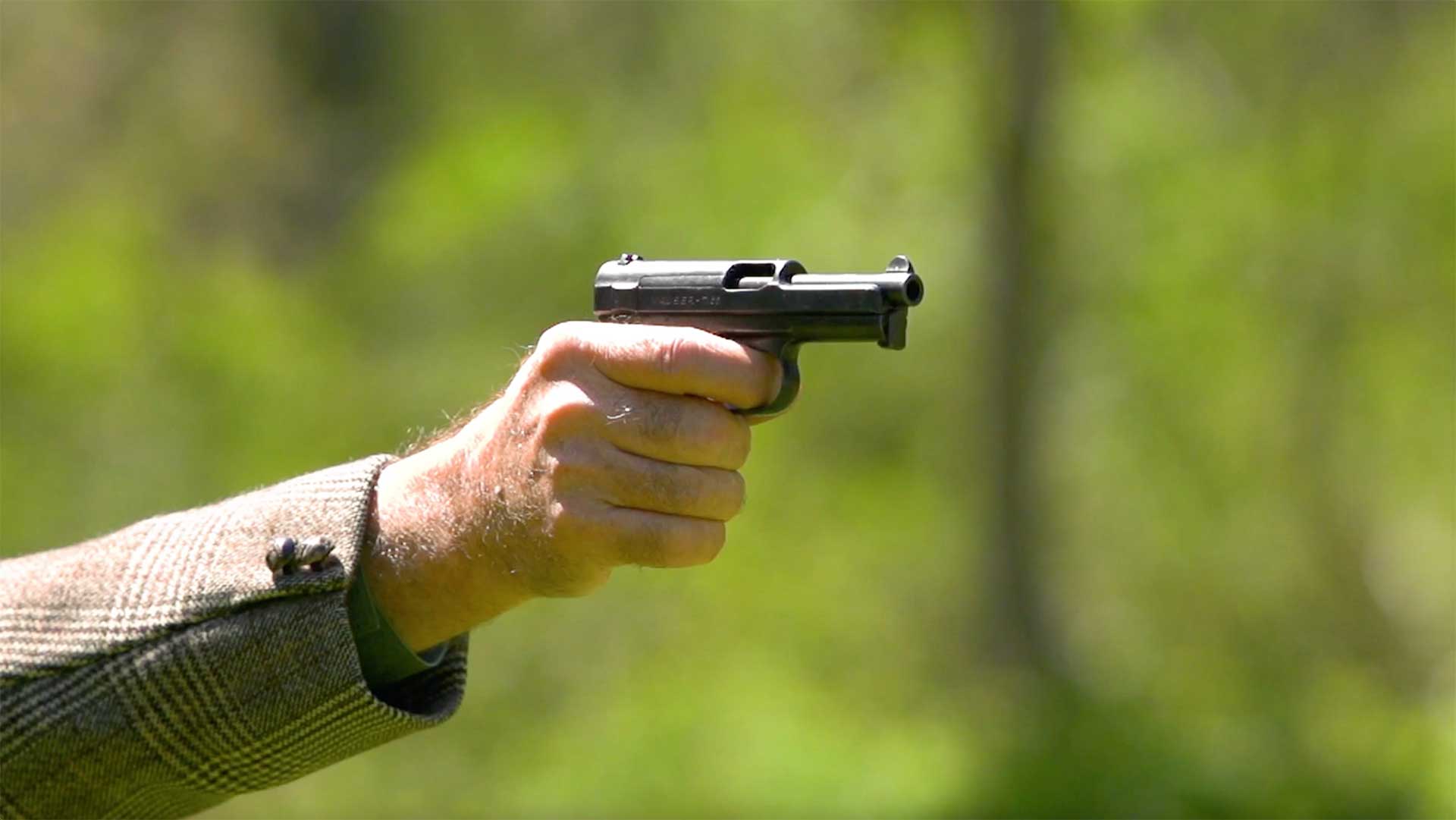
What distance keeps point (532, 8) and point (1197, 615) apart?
238 inches

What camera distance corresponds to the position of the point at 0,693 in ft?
6.84

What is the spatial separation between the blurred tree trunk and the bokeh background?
0.08 ft

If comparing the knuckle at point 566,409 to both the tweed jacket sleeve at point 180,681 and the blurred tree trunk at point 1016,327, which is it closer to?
the tweed jacket sleeve at point 180,681

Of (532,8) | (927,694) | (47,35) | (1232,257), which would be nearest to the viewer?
(927,694)

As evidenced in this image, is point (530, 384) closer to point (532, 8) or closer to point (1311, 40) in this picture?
point (1311, 40)

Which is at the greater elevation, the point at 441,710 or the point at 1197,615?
the point at 441,710

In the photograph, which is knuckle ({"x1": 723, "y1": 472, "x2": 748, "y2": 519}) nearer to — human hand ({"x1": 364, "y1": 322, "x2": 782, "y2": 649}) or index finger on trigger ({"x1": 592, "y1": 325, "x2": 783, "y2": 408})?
human hand ({"x1": 364, "y1": 322, "x2": 782, "y2": 649})

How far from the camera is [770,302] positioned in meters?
2.03

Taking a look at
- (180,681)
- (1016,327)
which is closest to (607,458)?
(180,681)

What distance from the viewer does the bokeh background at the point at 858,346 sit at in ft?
25.3

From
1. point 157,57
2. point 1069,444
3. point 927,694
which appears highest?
point 157,57

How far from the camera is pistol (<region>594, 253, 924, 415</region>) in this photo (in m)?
1.97

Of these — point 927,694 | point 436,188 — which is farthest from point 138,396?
point 927,694

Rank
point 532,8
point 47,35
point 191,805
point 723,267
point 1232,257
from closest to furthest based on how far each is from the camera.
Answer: point 723,267 < point 191,805 < point 1232,257 < point 47,35 < point 532,8
